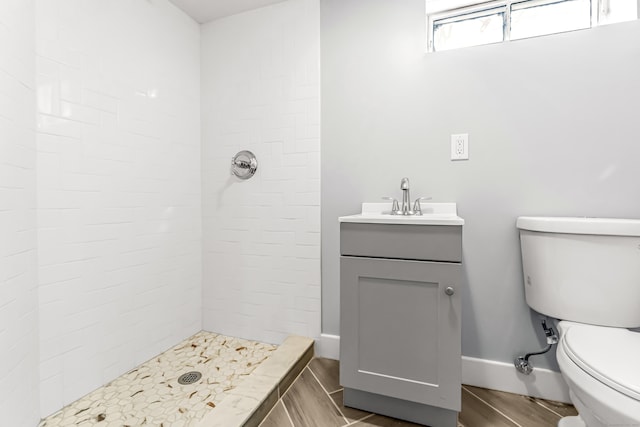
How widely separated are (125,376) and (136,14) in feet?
6.09

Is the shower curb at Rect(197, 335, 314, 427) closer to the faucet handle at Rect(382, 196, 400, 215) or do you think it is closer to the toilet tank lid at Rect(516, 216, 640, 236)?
the faucet handle at Rect(382, 196, 400, 215)

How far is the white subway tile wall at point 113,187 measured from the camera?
1.21m

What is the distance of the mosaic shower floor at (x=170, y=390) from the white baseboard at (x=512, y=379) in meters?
1.09

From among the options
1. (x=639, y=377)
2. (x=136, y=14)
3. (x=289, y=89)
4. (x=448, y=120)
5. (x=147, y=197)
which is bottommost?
(x=639, y=377)

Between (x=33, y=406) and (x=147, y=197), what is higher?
(x=147, y=197)

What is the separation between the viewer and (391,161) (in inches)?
62.8

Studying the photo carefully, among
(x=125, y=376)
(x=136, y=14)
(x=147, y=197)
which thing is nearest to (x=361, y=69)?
(x=136, y=14)

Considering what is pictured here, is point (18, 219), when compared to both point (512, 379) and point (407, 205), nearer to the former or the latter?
point (407, 205)

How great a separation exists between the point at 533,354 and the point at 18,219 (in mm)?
2149

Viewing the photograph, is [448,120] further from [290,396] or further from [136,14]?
[136,14]

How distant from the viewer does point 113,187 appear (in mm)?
1450

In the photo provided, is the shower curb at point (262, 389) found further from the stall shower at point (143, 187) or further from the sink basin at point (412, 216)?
the sink basin at point (412, 216)

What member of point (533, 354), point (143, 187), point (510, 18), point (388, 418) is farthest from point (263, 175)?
point (533, 354)

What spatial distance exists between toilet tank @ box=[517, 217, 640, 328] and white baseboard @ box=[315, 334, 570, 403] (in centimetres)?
36
